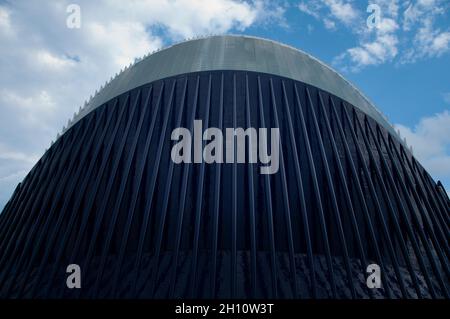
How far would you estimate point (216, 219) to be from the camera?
1194cm

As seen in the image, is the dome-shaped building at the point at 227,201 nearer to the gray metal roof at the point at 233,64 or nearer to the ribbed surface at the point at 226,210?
the ribbed surface at the point at 226,210

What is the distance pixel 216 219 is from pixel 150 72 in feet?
31.6

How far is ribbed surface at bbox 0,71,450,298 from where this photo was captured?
1105 cm

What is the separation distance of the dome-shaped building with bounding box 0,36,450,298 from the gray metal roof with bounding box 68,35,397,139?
12.0 inches

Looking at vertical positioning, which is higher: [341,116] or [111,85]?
[111,85]

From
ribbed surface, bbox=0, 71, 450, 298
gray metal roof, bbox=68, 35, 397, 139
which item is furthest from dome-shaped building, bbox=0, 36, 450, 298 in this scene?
gray metal roof, bbox=68, 35, 397, 139

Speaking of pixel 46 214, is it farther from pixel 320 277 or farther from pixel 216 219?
pixel 320 277

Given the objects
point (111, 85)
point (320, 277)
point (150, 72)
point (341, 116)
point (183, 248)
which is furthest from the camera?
point (111, 85)

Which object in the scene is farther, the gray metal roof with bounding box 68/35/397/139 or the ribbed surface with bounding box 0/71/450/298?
the gray metal roof with bounding box 68/35/397/139

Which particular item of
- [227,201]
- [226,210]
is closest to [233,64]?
[227,201]

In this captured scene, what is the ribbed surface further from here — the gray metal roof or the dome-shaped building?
the gray metal roof

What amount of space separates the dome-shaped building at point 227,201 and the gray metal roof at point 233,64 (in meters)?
0.31
